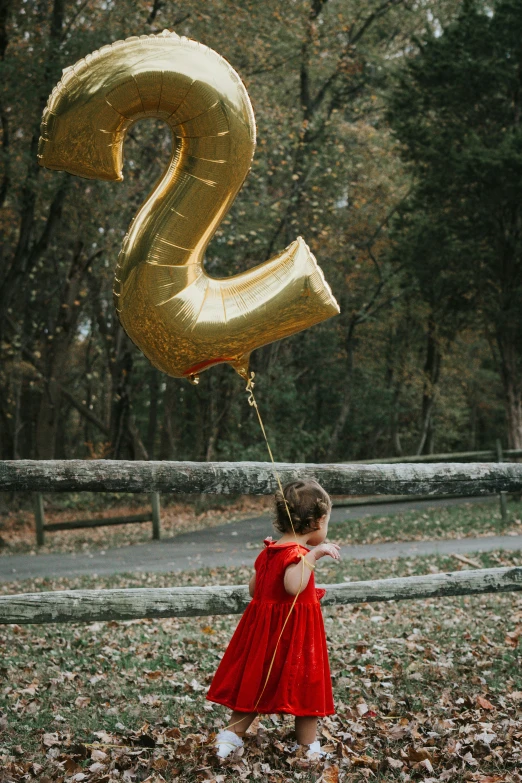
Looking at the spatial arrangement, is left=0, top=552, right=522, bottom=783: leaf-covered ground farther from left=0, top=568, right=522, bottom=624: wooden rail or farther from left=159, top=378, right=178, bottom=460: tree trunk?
left=159, top=378, right=178, bottom=460: tree trunk

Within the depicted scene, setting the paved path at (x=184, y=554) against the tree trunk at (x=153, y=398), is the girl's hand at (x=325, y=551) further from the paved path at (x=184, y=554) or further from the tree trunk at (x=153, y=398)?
the tree trunk at (x=153, y=398)

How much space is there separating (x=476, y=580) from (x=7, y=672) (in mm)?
3067

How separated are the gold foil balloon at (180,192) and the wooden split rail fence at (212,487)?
2.60 feet

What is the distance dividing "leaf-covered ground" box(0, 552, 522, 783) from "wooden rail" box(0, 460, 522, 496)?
3.80ft

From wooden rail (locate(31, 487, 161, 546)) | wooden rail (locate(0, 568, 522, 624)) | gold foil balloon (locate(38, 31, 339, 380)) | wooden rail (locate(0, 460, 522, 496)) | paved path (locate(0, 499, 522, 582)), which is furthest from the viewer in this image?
wooden rail (locate(31, 487, 161, 546))

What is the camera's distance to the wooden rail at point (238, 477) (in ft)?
12.7

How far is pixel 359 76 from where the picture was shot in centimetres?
2309

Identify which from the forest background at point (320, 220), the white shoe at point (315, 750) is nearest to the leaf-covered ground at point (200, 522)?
the forest background at point (320, 220)

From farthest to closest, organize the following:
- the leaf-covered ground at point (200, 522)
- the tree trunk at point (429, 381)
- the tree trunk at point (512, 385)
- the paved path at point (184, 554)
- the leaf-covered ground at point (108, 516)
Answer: the tree trunk at point (429, 381) → the tree trunk at point (512, 385) → the leaf-covered ground at point (108, 516) → the leaf-covered ground at point (200, 522) → the paved path at point (184, 554)

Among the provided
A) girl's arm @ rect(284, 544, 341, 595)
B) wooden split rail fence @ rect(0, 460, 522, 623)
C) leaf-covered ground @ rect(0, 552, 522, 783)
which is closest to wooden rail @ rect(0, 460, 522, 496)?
wooden split rail fence @ rect(0, 460, 522, 623)

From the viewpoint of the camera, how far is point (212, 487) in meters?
4.08

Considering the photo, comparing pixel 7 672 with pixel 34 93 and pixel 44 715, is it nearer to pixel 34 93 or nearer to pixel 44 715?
pixel 44 715

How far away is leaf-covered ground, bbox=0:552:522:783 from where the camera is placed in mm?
3584

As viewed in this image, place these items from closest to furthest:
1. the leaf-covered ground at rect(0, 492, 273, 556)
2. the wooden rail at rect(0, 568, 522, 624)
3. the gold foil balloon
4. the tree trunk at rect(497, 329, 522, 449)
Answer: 1. the gold foil balloon
2. the wooden rail at rect(0, 568, 522, 624)
3. the leaf-covered ground at rect(0, 492, 273, 556)
4. the tree trunk at rect(497, 329, 522, 449)
